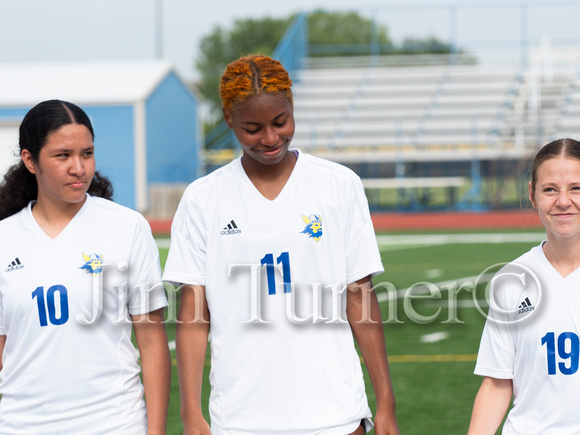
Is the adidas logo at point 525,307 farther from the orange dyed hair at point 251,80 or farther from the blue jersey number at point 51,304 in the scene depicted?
the blue jersey number at point 51,304

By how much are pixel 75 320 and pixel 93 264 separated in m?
0.16

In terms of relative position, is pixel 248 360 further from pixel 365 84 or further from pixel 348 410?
pixel 365 84

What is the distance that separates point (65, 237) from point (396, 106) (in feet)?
83.6

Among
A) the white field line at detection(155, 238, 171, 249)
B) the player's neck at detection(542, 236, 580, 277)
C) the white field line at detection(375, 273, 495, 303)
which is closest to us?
the player's neck at detection(542, 236, 580, 277)

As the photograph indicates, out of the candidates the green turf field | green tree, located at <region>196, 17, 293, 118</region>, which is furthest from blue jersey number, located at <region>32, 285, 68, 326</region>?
green tree, located at <region>196, 17, 293, 118</region>

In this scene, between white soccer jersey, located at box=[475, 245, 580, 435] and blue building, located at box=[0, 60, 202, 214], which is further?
blue building, located at box=[0, 60, 202, 214]

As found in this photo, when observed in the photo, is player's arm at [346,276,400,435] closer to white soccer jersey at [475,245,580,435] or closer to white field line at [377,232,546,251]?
white soccer jersey at [475,245,580,435]

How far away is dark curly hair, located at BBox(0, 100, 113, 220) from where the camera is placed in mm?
2469

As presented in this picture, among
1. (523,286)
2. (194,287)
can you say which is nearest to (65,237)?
(194,287)

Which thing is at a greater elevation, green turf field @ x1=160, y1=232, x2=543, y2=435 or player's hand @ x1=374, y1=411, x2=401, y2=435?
player's hand @ x1=374, y1=411, x2=401, y2=435

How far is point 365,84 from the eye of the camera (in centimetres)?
2908

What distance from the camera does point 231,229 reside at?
2.41 meters

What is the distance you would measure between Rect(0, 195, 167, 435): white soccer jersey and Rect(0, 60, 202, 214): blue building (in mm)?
21412

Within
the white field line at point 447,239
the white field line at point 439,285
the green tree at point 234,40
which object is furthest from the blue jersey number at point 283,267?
the green tree at point 234,40
